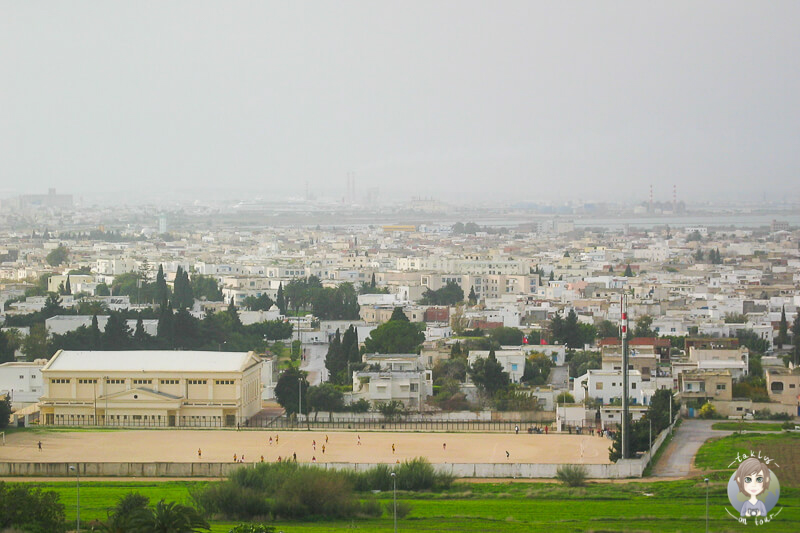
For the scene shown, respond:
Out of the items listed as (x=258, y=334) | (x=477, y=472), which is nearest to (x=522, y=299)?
(x=258, y=334)

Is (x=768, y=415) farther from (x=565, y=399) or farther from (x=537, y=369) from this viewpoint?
(x=537, y=369)

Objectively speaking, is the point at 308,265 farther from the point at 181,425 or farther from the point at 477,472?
the point at 477,472

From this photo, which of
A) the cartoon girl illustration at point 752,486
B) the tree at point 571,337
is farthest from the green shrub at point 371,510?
the tree at point 571,337

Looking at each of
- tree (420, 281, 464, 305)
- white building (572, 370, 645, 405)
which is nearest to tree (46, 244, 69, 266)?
tree (420, 281, 464, 305)

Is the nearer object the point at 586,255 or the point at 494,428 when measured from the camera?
the point at 494,428

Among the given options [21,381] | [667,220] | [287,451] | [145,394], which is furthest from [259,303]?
[667,220]

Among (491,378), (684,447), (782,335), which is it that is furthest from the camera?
(782,335)

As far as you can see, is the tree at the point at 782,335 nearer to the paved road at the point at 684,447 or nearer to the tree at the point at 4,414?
the paved road at the point at 684,447
